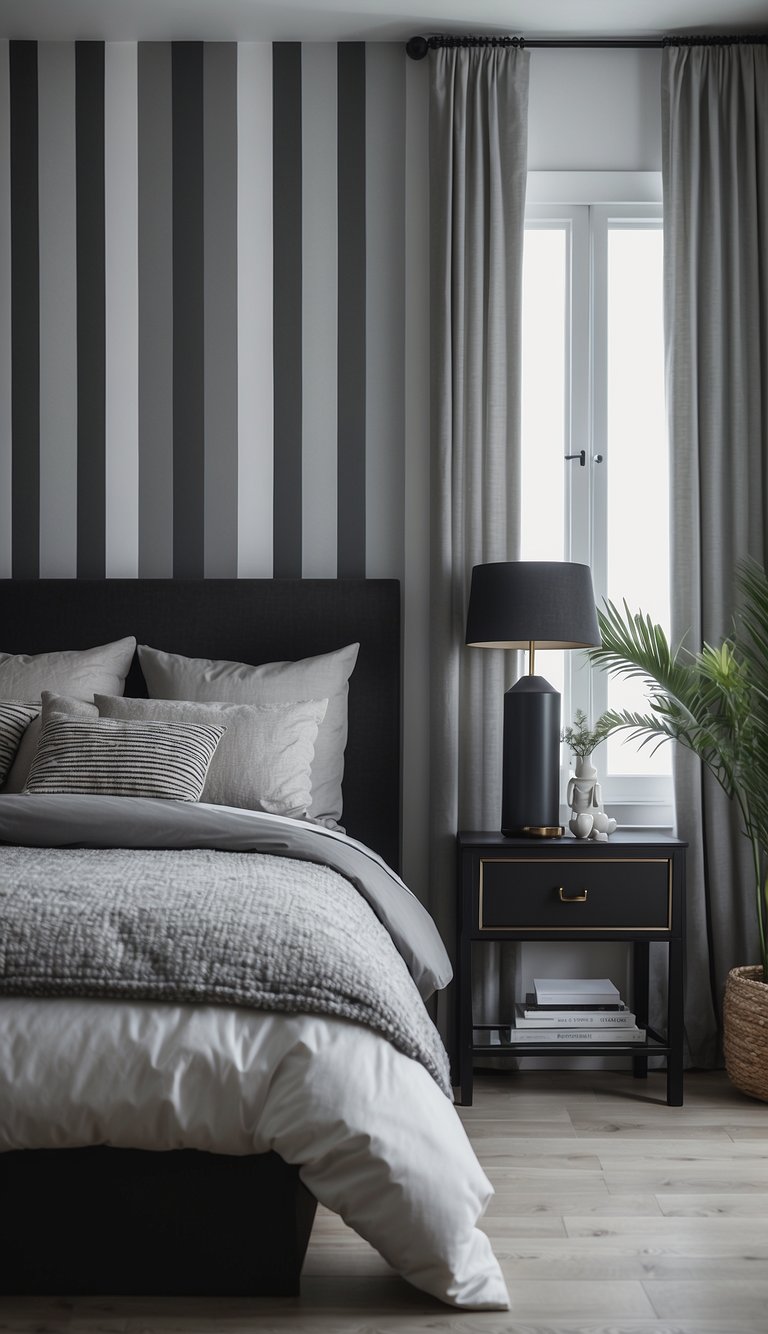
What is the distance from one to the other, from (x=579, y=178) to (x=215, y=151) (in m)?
1.15

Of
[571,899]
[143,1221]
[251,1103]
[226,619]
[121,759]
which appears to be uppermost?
[226,619]

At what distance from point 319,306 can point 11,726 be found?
5.28ft

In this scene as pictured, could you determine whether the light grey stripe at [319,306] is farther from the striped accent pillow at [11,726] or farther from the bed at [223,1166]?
the bed at [223,1166]

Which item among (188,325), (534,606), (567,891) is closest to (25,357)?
(188,325)

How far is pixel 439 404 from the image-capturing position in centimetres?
326

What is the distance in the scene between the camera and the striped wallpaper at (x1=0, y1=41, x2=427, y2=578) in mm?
3373

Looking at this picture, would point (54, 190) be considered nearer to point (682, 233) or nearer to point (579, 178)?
point (579, 178)

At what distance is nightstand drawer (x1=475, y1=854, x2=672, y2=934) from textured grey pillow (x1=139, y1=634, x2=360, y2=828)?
0.49 meters

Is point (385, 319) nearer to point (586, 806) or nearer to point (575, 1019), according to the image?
point (586, 806)

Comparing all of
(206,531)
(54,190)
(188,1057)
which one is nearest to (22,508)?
(206,531)

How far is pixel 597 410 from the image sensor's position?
3.42 meters

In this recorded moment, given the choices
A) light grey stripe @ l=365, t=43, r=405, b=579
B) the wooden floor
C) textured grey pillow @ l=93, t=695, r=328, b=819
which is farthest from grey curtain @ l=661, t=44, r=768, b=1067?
textured grey pillow @ l=93, t=695, r=328, b=819

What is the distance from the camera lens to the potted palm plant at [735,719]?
286 cm

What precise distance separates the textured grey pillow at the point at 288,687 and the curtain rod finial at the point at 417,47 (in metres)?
1.85
